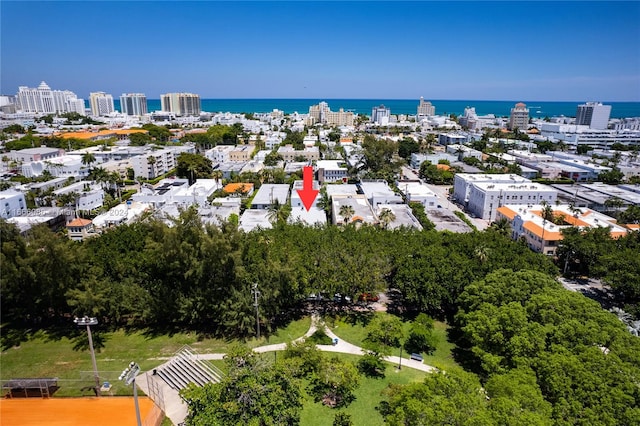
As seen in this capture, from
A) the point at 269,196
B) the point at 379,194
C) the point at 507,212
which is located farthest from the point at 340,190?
the point at 507,212

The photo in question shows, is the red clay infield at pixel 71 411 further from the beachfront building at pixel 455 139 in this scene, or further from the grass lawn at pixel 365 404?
the beachfront building at pixel 455 139

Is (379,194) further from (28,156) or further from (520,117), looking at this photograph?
(520,117)

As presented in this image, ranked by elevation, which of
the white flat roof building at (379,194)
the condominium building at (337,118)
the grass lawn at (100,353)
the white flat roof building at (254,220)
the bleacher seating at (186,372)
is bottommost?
the grass lawn at (100,353)

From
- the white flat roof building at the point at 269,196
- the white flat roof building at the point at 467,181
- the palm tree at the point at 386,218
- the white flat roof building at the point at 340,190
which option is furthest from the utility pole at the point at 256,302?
the white flat roof building at the point at 467,181

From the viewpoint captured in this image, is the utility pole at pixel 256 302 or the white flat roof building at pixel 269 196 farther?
the white flat roof building at pixel 269 196

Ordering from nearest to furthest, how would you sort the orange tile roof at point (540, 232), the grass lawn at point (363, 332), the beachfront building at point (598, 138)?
the grass lawn at point (363, 332), the orange tile roof at point (540, 232), the beachfront building at point (598, 138)
